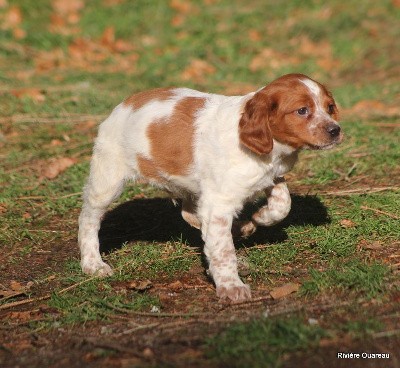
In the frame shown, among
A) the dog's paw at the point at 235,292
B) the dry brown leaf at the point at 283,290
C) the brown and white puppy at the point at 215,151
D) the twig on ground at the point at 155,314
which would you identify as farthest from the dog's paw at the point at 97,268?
the dry brown leaf at the point at 283,290

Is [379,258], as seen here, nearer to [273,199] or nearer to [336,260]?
[336,260]

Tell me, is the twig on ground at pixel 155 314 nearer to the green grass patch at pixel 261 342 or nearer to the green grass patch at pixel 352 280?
the green grass patch at pixel 261 342

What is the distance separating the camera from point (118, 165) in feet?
19.0

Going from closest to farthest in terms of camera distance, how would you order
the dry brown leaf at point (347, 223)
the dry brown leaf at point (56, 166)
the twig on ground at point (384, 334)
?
the twig on ground at point (384, 334) < the dry brown leaf at point (347, 223) < the dry brown leaf at point (56, 166)

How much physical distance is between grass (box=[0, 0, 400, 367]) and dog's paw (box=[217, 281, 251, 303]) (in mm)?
211

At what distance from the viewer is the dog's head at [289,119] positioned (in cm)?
498

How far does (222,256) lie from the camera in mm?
5059

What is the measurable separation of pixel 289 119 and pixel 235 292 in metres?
1.17

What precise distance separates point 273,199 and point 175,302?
1.07 metres

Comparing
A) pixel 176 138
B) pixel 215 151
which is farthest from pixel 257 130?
pixel 176 138

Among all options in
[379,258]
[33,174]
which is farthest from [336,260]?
[33,174]

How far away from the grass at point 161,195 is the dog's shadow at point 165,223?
25 mm

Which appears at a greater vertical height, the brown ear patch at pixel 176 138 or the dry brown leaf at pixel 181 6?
the brown ear patch at pixel 176 138

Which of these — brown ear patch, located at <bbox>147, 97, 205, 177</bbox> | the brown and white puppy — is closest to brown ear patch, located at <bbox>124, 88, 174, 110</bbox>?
the brown and white puppy
